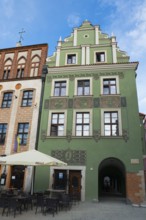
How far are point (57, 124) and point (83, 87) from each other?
3.86 meters

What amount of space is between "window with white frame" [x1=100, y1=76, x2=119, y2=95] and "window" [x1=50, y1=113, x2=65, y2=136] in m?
3.98

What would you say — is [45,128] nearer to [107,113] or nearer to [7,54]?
[107,113]

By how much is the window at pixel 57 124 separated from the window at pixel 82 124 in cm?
120

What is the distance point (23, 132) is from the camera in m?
15.4

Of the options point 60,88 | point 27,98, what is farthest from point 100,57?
point 27,98

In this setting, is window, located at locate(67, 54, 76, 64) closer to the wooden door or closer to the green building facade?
the green building facade

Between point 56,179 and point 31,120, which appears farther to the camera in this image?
point 31,120

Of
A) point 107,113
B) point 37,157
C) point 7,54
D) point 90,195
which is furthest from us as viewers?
point 7,54

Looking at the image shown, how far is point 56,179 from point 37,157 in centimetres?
495

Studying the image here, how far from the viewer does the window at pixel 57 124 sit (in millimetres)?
14717

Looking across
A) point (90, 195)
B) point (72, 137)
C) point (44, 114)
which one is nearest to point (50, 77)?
point (44, 114)

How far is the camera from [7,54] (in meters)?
18.8

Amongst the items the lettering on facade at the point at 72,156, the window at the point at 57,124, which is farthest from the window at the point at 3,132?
the lettering on facade at the point at 72,156

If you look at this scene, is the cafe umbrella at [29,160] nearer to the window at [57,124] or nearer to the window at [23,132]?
the window at [57,124]
